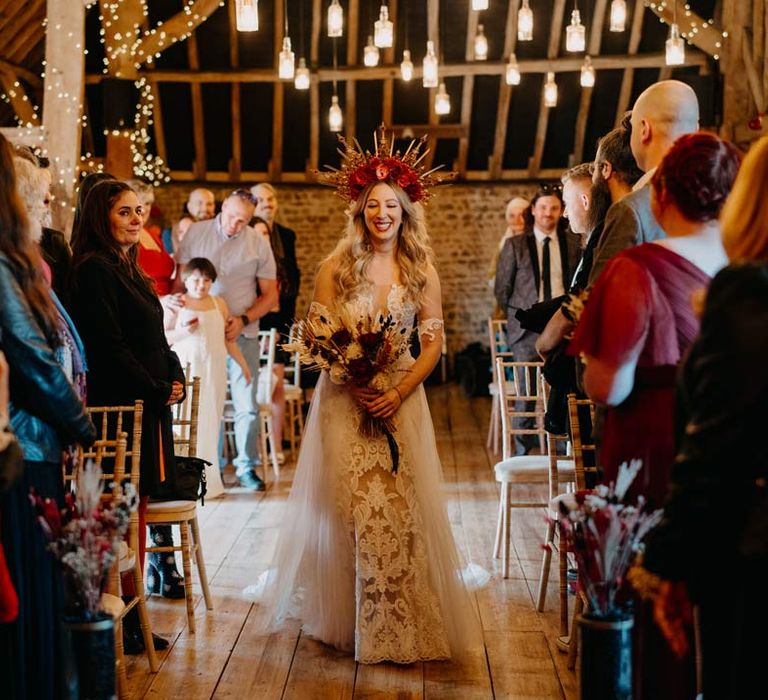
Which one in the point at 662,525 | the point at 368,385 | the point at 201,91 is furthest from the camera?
the point at 201,91

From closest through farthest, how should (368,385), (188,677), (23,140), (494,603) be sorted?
(188,677) → (368,385) → (494,603) → (23,140)

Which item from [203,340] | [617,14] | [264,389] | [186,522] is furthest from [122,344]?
[617,14]

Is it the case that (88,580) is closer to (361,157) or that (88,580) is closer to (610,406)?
(610,406)

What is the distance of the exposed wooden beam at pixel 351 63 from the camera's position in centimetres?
1380

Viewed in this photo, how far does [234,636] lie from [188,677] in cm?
49

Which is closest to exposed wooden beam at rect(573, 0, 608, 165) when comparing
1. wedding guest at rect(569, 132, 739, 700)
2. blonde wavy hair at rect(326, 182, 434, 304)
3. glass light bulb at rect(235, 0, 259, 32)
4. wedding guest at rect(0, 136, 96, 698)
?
glass light bulb at rect(235, 0, 259, 32)

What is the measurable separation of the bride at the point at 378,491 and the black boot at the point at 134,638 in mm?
490

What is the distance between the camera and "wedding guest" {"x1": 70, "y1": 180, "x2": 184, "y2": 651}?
171 inches

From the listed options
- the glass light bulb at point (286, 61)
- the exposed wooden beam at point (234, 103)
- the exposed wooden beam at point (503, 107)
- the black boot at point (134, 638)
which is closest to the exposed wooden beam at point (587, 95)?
the exposed wooden beam at point (503, 107)


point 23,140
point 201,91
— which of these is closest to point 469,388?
point 201,91

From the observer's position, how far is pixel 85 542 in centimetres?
282

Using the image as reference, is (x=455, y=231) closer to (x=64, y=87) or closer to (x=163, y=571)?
(x=64, y=87)

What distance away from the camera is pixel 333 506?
177 inches

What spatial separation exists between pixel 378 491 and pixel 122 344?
114 centimetres
